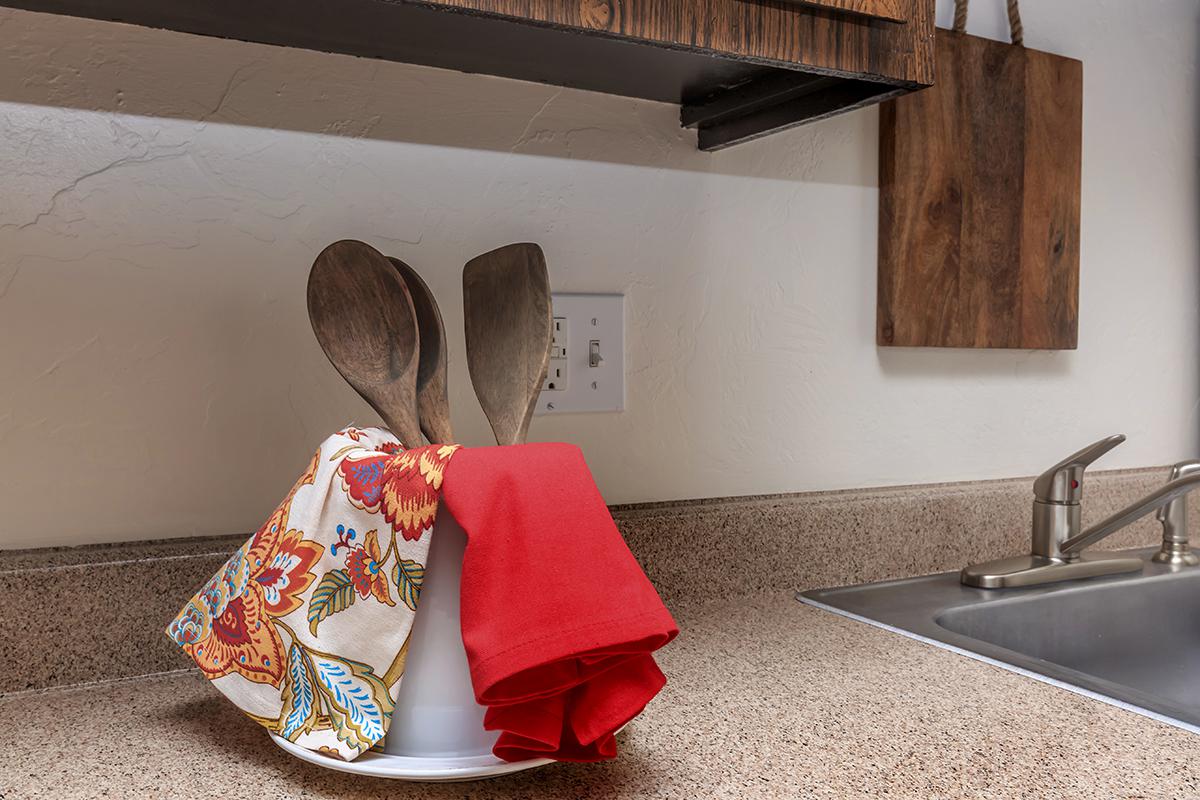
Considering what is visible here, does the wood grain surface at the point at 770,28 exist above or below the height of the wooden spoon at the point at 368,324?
above

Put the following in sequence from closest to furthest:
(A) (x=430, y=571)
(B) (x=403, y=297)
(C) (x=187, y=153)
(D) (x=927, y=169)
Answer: (A) (x=430, y=571) → (B) (x=403, y=297) → (C) (x=187, y=153) → (D) (x=927, y=169)

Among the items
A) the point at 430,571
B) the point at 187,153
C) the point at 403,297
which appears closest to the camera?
the point at 430,571

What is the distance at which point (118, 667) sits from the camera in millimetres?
746

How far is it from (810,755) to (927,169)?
76cm

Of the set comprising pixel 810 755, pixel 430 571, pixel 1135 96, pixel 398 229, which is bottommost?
pixel 810 755

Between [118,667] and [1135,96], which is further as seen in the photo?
[1135,96]

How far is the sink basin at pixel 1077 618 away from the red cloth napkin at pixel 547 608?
472mm

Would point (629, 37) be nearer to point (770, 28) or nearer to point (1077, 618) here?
point (770, 28)

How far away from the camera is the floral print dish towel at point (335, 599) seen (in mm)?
533

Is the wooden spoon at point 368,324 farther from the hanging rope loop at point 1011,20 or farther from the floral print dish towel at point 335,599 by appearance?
the hanging rope loop at point 1011,20

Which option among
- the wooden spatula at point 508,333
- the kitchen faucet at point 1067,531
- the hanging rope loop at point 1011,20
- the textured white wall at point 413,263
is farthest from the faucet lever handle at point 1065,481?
the wooden spatula at point 508,333

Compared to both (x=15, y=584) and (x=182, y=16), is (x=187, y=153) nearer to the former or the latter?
(x=182, y=16)

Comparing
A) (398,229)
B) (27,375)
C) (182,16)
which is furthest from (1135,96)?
(27,375)

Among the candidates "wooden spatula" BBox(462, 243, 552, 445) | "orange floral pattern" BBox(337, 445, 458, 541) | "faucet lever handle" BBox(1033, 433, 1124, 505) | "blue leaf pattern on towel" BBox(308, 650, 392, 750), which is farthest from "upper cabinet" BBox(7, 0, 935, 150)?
"faucet lever handle" BBox(1033, 433, 1124, 505)
